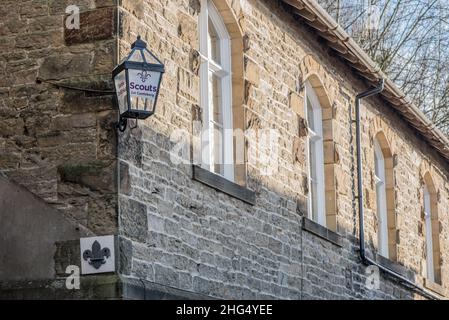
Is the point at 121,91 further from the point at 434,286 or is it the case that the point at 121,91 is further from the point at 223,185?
the point at 434,286

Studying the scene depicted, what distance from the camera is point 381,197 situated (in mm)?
16922

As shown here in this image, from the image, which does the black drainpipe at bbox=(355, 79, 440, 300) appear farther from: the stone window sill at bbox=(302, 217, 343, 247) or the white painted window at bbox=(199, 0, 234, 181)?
the white painted window at bbox=(199, 0, 234, 181)

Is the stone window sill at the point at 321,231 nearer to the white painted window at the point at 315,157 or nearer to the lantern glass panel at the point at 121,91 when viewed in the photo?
the white painted window at the point at 315,157

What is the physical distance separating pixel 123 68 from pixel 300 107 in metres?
4.74

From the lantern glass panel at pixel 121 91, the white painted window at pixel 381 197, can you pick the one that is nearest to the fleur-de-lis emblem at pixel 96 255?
the lantern glass panel at pixel 121 91

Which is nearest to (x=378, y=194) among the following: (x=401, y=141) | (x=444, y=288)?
(x=401, y=141)

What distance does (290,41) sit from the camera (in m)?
13.1

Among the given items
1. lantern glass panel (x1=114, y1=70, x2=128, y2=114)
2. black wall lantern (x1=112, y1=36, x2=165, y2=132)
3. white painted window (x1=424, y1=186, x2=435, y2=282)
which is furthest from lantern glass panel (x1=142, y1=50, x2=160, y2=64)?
white painted window (x1=424, y1=186, x2=435, y2=282)

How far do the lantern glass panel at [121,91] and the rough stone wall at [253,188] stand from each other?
32cm

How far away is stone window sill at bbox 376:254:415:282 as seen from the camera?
1556 cm

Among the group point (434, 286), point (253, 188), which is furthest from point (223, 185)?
point (434, 286)

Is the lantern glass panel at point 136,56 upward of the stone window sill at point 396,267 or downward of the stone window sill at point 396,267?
upward

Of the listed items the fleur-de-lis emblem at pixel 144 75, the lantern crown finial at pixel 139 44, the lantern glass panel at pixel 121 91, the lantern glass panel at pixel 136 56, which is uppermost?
the lantern crown finial at pixel 139 44

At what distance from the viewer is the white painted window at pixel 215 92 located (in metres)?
11.0
